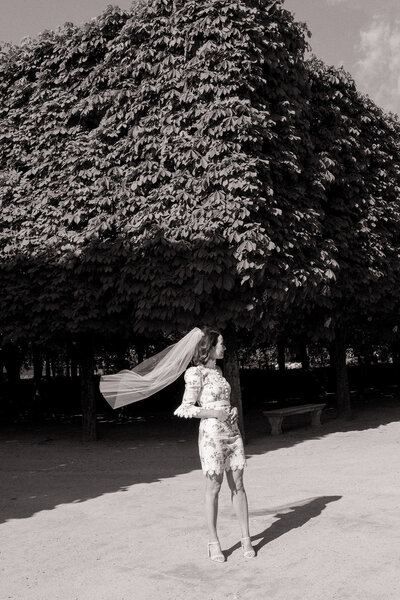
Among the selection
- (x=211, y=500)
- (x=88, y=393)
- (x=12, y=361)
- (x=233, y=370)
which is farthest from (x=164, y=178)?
(x=12, y=361)

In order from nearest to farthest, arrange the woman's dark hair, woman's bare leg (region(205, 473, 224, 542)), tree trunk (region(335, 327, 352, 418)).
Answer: woman's bare leg (region(205, 473, 224, 542)) < the woman's dark hair < tree trunk (region(335, 327, 352, 418))

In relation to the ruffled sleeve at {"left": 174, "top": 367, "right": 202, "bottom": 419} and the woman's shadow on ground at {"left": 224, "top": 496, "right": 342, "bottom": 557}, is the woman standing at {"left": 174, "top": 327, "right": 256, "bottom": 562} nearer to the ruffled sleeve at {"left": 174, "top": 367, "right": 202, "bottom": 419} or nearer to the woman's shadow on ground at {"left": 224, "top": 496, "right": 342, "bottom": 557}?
the ruffled sleeve at {"left": 174, "top": 367, "right": 202, "bottom": 419}

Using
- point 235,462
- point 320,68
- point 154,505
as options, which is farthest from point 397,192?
point 235,462

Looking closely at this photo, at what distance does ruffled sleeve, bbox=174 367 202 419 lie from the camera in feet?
21.0

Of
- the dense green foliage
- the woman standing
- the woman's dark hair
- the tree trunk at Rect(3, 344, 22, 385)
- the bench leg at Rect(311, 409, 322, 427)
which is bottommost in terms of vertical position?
the bench leg at Rect(311, 409, 322, 427)

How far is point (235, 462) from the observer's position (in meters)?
6.54

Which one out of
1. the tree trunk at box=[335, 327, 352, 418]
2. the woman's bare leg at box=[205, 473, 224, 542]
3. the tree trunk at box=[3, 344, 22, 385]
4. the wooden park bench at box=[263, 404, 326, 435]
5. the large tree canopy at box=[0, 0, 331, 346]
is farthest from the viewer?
the tree trunk at box=[3, 344, 22, 385]

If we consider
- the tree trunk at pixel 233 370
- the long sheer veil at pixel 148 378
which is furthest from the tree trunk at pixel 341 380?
the long sheer veil at pixel 148 378

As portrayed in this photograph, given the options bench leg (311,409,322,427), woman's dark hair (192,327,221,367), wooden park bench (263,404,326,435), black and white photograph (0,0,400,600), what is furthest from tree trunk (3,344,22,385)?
woman's dark hair (192,327,221,367)

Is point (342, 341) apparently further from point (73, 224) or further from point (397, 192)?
point (73, 224)

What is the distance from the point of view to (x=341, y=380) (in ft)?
67.5

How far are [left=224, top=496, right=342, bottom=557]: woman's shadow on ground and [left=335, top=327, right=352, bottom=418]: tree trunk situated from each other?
1143cm

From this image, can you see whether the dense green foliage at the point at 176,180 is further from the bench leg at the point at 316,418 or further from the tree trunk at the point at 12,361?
the tree trunk at the point at 12,361

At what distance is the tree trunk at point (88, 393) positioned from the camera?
688 inches
